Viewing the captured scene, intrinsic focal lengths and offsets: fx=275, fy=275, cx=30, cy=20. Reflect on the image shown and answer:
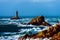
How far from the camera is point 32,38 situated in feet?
84.6

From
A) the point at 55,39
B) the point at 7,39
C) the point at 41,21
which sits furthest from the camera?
the point at 41,21

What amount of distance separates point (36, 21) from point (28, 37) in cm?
4097

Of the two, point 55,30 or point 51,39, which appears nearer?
point 51,39

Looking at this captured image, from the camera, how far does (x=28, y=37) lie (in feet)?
88.5

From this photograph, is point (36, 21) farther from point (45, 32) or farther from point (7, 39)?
point (45, 32)

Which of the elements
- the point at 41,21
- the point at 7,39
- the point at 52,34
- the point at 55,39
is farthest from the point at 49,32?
the point at 41,21

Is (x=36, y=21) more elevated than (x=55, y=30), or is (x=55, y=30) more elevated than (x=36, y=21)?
(x=55, y=30)

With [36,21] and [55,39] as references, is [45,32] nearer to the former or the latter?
[55,39]

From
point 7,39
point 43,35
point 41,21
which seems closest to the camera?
point 43,35

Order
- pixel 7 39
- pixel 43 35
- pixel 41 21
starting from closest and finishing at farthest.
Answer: pixel 43 35
pixel 7 39
pixel 41 21

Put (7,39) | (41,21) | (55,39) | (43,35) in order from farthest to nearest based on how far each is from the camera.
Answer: (41,21) → (7,39) → (43,35) → (55,39)

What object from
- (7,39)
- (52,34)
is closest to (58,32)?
(52,34)

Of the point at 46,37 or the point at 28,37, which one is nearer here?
the point at 46,37

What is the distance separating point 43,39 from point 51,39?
2.72 ft
